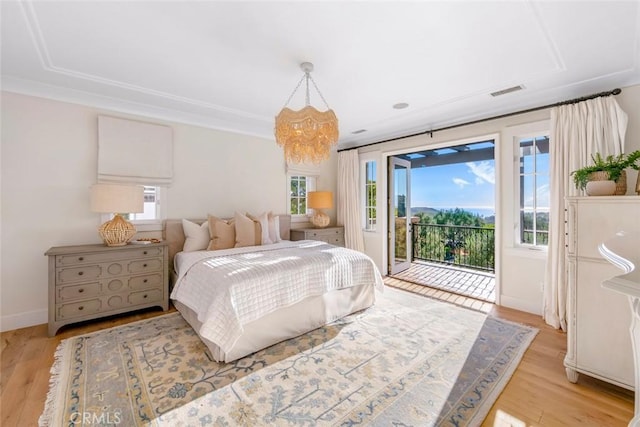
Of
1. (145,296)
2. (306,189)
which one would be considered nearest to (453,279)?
(306,189)

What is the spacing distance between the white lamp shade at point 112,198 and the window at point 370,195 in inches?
148

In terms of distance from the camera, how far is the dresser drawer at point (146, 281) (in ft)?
9.78

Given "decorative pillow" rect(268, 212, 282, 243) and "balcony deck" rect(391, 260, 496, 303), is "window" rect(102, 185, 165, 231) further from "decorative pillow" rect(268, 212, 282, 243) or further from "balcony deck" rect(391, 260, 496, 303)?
"balcony deck" rect(391, 260, 496, 303)

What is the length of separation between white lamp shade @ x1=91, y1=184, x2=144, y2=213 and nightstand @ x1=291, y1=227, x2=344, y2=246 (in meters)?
2.36

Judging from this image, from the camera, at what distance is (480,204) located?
6637 millimetres

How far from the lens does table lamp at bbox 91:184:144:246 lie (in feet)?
9.27

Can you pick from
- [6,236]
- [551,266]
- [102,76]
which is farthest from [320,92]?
[6,236]

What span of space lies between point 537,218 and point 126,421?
436cm

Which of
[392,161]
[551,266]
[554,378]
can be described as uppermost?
[392,161]

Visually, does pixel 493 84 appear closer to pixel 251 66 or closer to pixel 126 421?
pixel 251 66

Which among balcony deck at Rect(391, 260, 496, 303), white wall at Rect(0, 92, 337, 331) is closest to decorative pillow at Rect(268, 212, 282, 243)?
white wall at Rect(0, 92, 337, 331)

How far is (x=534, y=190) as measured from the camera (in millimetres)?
3266

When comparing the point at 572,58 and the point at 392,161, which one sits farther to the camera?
the point at 392,161

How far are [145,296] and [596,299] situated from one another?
4.19 metres
